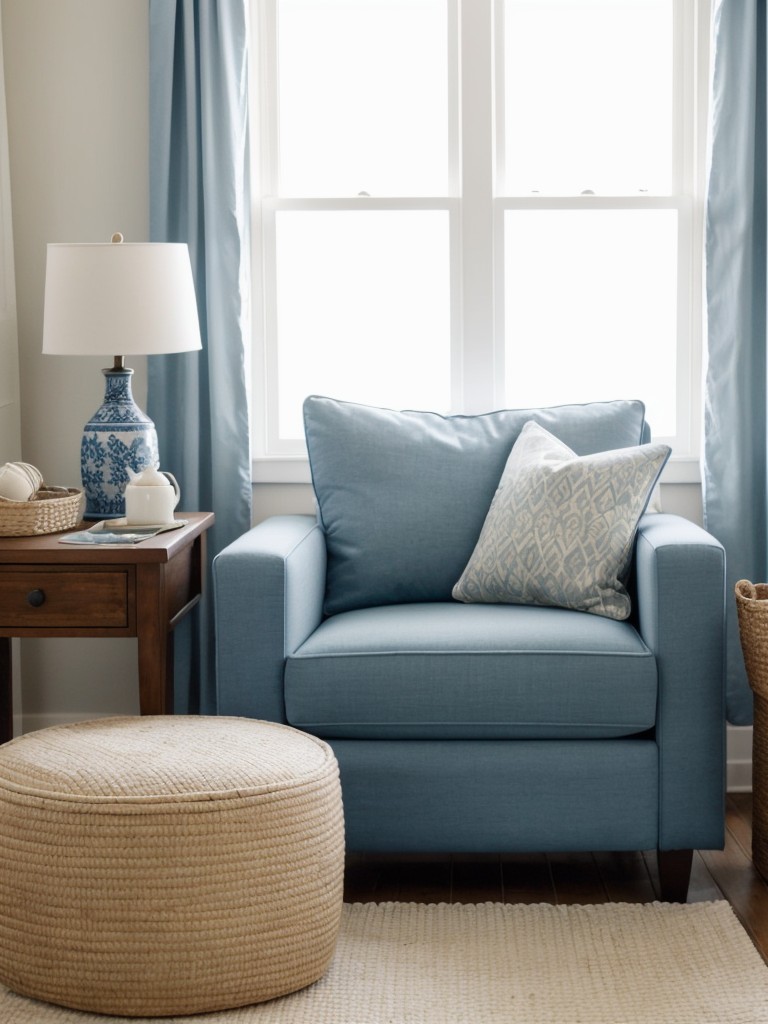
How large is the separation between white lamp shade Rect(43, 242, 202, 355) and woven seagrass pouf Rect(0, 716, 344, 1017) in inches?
40.3

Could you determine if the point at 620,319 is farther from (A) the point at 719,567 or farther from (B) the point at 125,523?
(B) the point at 125,523

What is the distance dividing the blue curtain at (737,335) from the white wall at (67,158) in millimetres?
1492

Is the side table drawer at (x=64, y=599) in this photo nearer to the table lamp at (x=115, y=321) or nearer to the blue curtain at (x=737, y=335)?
the table lamp at (x=115, y=321)

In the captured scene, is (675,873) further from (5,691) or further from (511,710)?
(5,691)

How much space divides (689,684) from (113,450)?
1.37 m

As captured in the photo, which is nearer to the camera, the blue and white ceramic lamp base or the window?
the blue and white ceramic lamp base

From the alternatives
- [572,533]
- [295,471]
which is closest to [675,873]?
[572,533]

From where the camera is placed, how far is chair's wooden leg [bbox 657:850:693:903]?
7.64 ft

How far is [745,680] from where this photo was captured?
2.99 m

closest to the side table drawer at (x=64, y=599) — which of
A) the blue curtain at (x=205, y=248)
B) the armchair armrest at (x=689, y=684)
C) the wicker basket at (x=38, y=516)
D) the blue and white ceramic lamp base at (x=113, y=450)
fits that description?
the wicker basket at (x=38, y=516)

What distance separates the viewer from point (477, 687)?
2.26 metres

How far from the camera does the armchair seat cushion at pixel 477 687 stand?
225 cm

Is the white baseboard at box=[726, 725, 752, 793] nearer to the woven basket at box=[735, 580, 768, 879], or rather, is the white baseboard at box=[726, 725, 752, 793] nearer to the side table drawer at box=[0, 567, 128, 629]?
the woven basket at box=[735, 580, 768, 879]

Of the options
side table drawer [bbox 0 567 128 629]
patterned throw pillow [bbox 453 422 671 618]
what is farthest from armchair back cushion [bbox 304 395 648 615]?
side table drawer [bbox 0 567 128 629]
